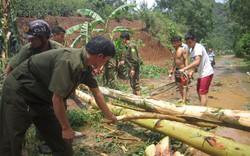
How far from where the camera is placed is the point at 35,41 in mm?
3189

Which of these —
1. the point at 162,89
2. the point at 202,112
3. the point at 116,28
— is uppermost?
the point at 116,28

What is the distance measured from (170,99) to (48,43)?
4.93 meters

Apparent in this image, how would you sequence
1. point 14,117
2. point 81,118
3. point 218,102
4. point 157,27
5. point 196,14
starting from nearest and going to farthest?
point 14,117, point 81,118, point 218,102, point 157,27, point 196,14

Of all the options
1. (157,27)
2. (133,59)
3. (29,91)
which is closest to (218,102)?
(133,59)

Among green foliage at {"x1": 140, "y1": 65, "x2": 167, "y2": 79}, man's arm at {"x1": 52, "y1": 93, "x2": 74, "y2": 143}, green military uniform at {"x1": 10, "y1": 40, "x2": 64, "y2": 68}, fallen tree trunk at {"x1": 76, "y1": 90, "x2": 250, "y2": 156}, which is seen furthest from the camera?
green foliage at {"x1": 140, "y1": 65, "x2": 167, "y2": 79}

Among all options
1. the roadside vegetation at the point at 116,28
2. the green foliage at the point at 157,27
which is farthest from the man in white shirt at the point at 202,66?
the green foliage at the point at 157,27

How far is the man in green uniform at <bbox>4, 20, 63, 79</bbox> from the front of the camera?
3070 millimetres

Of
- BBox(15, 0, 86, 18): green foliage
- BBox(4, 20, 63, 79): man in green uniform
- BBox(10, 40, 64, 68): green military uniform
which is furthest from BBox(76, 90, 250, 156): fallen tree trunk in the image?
BBox(15, 0, 86, 18): green foliage

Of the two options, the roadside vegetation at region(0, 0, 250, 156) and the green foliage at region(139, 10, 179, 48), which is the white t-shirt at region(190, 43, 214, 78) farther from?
the green foliage at region(139, 10, 179, 48)

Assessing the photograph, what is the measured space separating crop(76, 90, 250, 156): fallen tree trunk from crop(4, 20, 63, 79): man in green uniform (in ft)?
6.49

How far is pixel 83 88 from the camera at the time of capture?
7.74m

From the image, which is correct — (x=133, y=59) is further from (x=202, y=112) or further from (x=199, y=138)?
(x=199, y=138)

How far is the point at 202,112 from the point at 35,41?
252cm

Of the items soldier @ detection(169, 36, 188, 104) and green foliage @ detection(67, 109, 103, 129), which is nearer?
green foliage @ detection(67, 109, 103, 129)
